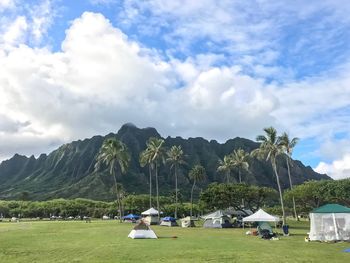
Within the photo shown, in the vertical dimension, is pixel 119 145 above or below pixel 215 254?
above

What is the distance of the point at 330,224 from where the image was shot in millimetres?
43156

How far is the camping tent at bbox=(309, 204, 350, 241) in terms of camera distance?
42312mm

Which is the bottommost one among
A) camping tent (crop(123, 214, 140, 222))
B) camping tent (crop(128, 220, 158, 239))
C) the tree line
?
camping tent (crop(128, 220, 158, 239))

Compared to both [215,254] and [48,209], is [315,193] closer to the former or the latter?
[215,254]

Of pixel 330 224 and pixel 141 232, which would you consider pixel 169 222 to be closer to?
pixel 141 232

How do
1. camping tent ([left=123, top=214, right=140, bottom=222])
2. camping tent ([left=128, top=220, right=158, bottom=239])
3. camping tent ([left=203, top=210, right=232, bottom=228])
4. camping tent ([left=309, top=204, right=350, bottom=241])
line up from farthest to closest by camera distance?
camping tent ([left=123, top=214, right=140, bottom=222]) < camping tent ([left=203, top=210, right=232, bottom=228]) < camping tent ([left=128, top=220, right=158, bottom=239]) < camping tent ([left=309, top=204, right=350, bottom=241])

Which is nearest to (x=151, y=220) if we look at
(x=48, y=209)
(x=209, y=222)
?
(x=209, y=222)

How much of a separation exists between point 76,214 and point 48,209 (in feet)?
33.0

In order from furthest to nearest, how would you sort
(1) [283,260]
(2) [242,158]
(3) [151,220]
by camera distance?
(2) [242,158], (3) [151,220], (1) [283,260]

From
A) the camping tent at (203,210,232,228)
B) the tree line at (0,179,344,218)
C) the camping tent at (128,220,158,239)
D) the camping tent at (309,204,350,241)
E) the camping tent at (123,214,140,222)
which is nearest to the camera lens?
the camping tent at (309,204,350,241)

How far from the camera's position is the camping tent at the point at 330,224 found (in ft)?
139

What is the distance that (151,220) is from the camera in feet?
307

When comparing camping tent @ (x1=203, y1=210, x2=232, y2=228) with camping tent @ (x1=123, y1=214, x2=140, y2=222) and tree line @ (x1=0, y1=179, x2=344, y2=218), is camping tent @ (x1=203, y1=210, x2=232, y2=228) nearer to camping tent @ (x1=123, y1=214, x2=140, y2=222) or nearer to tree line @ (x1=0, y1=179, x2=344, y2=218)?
tree line @ (x1=0, y1=179, x2=344, y2=218)

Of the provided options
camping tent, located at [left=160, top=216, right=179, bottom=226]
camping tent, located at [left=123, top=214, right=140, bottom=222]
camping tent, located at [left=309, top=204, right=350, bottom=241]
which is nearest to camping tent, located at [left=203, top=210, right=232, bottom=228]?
camping tent, located at [left=160, top=216, right=179, bottom=226]
